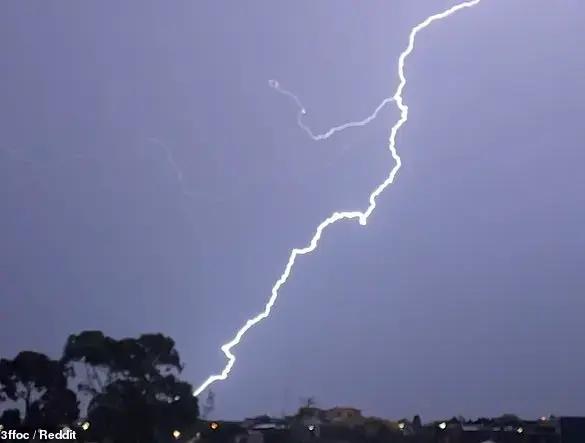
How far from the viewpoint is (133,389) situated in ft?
105

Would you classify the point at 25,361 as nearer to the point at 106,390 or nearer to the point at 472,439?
the point at 106,390

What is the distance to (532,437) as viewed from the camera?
4556 cm

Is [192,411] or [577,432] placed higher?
[192,411]

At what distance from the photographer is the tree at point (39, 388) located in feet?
107

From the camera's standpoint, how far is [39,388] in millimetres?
33969

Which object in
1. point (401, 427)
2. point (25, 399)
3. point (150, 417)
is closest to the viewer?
point (150, 417)

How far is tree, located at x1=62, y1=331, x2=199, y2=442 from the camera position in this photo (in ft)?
102

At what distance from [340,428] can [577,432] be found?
54.8 feet

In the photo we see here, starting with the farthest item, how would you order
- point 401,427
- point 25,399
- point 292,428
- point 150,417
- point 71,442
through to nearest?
point 401,427 < point 292,428 < point 25,399 < point 150,417 < point 71,442

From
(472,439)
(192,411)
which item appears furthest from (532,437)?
(192,411)

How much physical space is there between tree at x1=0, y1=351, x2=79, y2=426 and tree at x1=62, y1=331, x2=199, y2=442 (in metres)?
0.58

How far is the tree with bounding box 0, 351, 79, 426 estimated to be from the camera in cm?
3272

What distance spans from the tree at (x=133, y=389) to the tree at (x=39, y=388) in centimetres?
58

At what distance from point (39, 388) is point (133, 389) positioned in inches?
165
